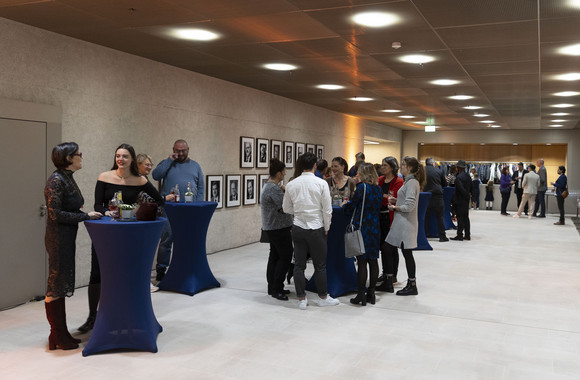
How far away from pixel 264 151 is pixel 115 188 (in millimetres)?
6107

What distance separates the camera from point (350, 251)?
5668 millimetres

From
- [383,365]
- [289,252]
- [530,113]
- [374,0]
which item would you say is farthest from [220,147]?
[530,113]

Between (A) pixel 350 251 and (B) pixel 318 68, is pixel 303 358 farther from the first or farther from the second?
(B) pixel 318 68

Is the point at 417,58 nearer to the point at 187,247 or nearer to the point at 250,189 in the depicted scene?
the point at 187,247

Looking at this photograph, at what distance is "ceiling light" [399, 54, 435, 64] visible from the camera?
23.4 ft

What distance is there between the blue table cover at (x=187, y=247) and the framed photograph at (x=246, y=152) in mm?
3685

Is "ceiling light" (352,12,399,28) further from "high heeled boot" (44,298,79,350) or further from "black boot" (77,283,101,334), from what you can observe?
"high heeled boot" (44,298,79,350)

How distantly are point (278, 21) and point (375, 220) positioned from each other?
232 centimetres

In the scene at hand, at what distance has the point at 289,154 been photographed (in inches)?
467

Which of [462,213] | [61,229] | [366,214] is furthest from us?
[462,213]

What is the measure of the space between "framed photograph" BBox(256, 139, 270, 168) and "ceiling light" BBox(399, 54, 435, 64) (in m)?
3.90

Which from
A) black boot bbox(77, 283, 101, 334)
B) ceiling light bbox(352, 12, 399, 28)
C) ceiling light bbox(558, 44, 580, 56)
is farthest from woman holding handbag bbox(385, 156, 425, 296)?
black boot bbox(77, 283, 101, 334)

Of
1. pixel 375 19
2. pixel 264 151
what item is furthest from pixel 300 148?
pixel 375 19

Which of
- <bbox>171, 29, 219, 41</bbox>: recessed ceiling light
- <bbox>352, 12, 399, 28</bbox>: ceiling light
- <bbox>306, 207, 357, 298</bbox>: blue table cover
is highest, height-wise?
<bbox>171, 29, 219, 41</bbox>: recessed ceiling light
